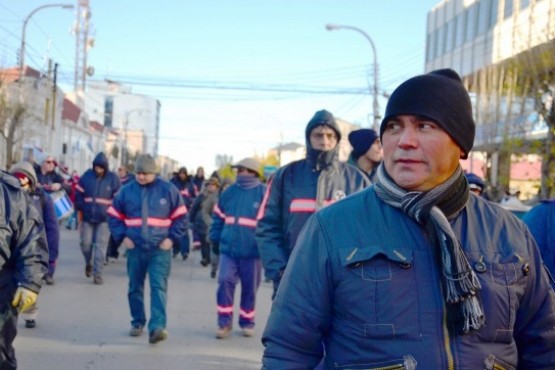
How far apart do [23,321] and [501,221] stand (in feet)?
26.4

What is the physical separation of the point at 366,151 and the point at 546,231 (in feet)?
11.4

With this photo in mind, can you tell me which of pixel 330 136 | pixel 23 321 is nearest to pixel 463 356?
pixel 330 136

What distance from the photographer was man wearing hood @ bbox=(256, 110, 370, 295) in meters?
6.16

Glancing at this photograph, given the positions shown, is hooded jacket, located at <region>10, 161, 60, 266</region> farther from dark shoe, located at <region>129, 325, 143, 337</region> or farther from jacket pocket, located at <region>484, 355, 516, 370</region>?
jacket pocket, located at <region>484, 355, 516, 370</region>

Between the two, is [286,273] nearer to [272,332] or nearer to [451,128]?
[272,332]

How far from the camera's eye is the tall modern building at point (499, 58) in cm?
1953

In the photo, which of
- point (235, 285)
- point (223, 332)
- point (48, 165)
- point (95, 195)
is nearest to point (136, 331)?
point (223, 332)

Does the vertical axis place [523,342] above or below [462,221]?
below

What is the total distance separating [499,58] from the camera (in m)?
33.7

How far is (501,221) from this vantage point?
2.78 m

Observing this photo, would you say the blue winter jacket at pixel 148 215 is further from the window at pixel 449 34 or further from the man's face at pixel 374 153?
the window at pixel 449 34

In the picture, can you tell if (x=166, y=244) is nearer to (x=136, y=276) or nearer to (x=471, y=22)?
(x=136, y=276)

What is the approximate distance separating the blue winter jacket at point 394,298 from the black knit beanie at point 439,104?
0.27 meters

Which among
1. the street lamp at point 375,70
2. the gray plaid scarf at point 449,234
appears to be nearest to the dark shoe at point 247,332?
the gray plaid scarf at point 449,234
